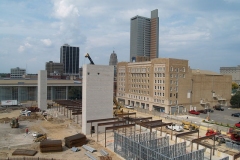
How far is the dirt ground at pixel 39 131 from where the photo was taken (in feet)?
76.2

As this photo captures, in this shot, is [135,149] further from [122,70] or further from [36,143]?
[122,70]

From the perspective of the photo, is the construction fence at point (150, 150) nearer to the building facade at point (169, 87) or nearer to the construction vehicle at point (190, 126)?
the construction vehicle at point (190, 126)

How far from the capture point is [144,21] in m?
198

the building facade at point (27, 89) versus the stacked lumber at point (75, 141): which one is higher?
the building facade at point (27, 89)

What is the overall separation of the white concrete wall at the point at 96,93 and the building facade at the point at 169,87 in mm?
23048

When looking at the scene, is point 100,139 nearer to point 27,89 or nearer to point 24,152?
point 24,152

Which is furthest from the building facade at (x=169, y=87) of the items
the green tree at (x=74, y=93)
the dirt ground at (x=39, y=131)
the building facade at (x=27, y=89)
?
the dirt ground at (x=39, y=131)

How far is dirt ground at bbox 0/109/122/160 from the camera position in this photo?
915 inches

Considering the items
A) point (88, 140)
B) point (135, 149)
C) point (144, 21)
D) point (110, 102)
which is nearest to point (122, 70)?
point (110, 102)

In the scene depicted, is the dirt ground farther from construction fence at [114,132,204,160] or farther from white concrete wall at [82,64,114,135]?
white concrete wall at [82,64,114,135]

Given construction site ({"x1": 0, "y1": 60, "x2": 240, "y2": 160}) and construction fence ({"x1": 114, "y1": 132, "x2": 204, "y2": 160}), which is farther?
construction site ({"x1": 0, "y1": 60, "x2": 240, "y2": 160})

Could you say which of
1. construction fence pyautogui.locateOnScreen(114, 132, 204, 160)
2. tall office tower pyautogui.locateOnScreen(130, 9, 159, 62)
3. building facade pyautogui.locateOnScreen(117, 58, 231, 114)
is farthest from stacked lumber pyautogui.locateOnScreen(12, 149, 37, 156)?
tall office tower pyautogui.locateOnScreen(130, 9, 159, 62)

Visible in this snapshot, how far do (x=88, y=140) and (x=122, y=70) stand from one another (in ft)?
147

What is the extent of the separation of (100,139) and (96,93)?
784 centimetres
